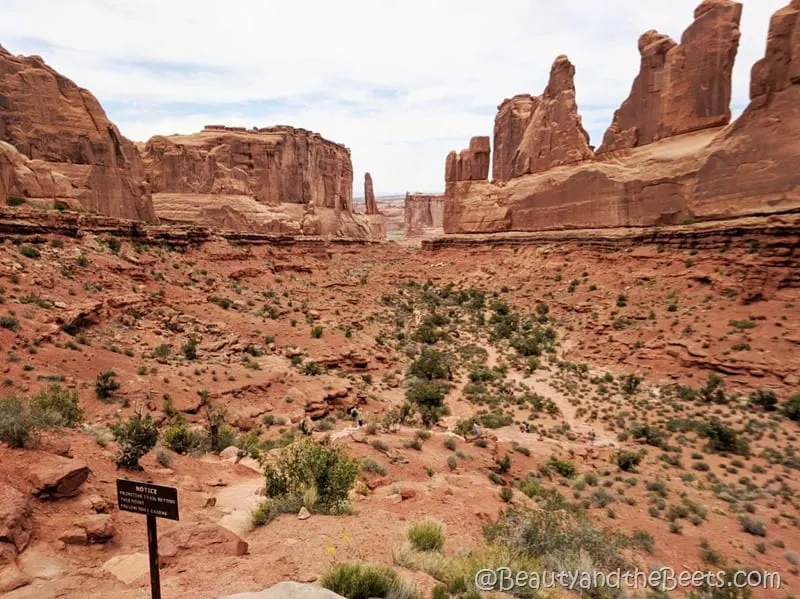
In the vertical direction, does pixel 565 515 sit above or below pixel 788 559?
above

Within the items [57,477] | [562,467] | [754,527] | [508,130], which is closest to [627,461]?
[562,467]

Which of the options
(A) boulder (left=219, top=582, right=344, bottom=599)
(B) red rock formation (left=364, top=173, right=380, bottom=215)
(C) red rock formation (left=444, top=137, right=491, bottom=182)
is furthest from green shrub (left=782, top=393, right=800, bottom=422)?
(B) red rock formation (left=364, top=173, right=380, bottom=215)

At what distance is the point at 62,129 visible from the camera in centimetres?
3027

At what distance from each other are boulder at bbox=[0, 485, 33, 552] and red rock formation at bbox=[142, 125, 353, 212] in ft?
179

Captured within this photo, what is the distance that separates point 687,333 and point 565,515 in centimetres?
1750

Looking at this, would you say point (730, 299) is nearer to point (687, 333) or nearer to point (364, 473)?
point (687, 333)

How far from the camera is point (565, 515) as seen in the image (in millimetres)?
10633

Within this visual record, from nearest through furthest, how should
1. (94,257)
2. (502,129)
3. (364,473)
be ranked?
(364,473) → (94,257) → (502,129)

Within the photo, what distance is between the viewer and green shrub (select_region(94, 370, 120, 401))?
1448cm

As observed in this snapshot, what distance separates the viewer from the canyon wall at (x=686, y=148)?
24.8 m

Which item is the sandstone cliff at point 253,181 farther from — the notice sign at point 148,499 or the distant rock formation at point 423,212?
the notice sign at point 148,499

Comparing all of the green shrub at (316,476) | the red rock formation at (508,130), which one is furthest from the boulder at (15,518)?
the red rock formation at (508,130)

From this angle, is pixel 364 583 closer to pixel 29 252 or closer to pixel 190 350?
pixel 190 350

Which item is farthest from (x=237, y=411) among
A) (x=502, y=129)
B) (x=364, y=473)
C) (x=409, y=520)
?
(x=502, y=129)
